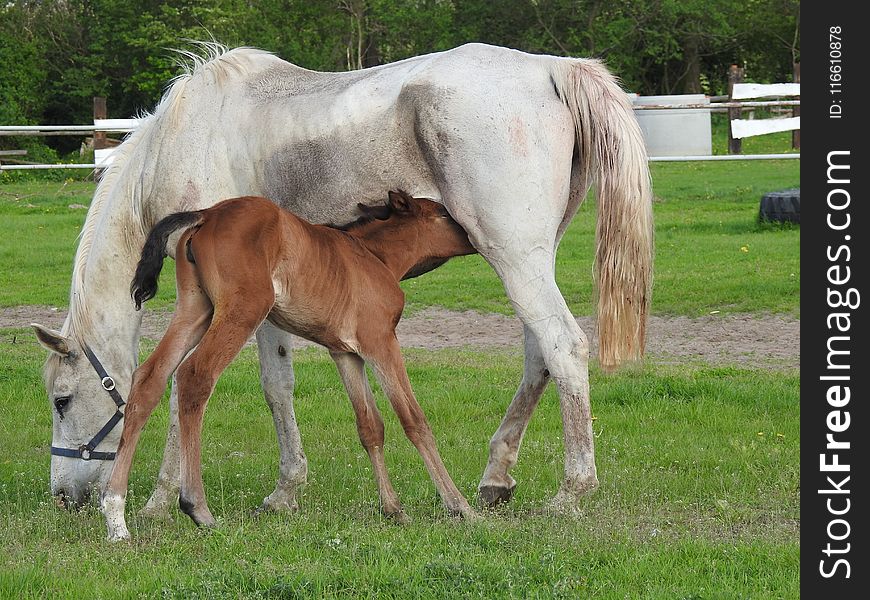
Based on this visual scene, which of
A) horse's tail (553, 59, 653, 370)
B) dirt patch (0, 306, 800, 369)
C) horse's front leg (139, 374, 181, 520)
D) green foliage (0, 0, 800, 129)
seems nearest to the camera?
horse's tail (553, 59, 653, 370)

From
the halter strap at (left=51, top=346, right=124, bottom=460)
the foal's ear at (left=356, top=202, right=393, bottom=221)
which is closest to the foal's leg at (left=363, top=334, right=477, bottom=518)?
the foal's ear at (left=356, top=202, right=393, bottom=221)

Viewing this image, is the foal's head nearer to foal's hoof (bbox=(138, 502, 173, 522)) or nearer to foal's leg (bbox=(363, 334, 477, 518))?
foal's leg (bbox=(363, 334, 477, 518))

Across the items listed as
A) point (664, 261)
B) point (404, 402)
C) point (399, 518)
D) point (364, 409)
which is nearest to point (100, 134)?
point (664, 261)

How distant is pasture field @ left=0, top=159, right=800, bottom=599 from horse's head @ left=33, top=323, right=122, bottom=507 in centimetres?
18

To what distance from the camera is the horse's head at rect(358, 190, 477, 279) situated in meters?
5.12

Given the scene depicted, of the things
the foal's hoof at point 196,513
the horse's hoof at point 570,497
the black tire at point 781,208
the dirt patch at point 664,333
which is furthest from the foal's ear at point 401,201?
the black tire at point 781,208

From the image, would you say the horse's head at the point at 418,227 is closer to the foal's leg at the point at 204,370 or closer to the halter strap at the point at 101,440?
the foal's leg at the point at 204,370

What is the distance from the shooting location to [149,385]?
15.3ft

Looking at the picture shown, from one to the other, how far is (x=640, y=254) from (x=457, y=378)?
2897 mm

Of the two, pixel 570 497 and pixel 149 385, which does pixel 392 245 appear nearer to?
pixel 149 385

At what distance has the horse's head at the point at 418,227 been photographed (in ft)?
16.8

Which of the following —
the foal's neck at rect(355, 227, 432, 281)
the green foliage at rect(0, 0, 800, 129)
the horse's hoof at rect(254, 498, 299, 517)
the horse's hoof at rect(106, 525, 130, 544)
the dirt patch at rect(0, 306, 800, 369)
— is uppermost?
the green foliage at rect(0, 0, 800, 129)

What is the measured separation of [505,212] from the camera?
16.3 feet
